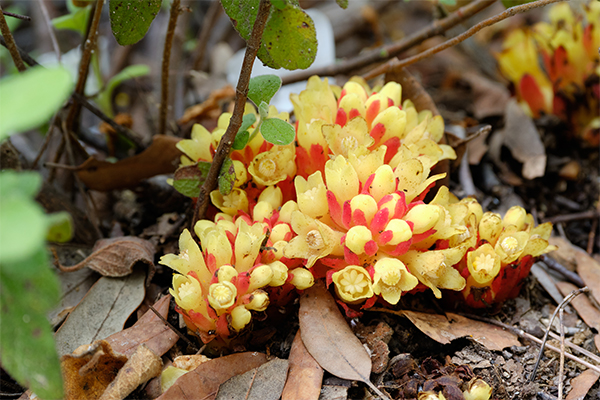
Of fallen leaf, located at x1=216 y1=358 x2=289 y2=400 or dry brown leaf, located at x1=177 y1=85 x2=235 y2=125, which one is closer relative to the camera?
fallen leaf, located at x1=216 y1=358 x2=289 y2=400

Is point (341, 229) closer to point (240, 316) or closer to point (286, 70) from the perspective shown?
point (240, 316)

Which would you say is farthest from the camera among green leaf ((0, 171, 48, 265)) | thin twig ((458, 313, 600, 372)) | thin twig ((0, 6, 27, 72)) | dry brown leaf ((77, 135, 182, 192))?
dry brown leaf ((77, 135, 182, 192))

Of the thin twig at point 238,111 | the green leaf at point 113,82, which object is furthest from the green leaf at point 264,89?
the green leaf at point 113,82

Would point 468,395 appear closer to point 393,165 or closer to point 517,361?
point 517,361

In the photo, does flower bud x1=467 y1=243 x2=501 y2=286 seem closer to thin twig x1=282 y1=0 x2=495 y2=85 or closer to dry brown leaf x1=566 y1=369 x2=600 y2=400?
dry brown leaf x1=566 y1=369 x2=600 y2=400

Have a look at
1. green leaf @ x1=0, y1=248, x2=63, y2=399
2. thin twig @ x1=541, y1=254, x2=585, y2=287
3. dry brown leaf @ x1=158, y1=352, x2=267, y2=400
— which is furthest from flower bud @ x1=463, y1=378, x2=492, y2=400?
green leaf @ x1=0, y1=248, x2=63, y2=399

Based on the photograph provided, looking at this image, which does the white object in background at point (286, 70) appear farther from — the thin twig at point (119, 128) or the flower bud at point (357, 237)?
the flower bud at point (357, 237)

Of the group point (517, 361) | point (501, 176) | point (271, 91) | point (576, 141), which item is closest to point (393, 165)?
point (271, 91)
